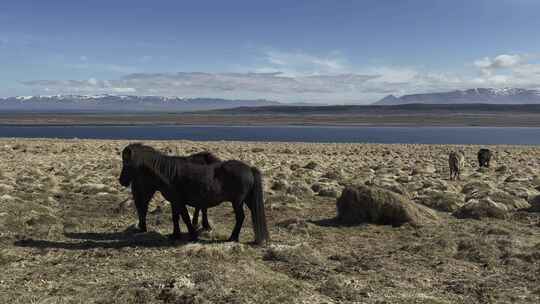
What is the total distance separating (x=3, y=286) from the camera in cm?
720

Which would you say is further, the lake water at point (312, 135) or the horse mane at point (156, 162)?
the lake water at point (312, 135)

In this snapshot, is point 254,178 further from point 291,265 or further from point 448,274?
point 448,274

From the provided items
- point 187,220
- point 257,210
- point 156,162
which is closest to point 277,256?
point 257,210

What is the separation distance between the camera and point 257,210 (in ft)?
34.0

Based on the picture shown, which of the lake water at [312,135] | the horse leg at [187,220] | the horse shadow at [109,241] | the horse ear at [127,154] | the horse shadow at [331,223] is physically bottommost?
the lake water at [312,135]

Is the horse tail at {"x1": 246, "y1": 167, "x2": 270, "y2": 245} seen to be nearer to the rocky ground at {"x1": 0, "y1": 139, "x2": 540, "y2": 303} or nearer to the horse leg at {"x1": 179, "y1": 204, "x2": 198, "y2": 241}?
the rocky ground at {"x1": 0, "y1": 139, "x2": 540, "y2": 303}

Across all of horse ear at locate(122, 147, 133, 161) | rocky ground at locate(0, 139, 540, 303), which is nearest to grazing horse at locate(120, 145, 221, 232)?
horse ear at locate(122, 147, 133, 161)

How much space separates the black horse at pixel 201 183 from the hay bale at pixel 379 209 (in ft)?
11.9

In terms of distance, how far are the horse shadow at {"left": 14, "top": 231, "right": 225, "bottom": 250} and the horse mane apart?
1.33 meters

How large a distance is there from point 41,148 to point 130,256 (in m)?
36.9

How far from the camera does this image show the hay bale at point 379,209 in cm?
1256

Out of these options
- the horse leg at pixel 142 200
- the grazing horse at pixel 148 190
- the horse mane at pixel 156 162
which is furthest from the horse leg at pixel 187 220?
the horse leg at pixel 142 200

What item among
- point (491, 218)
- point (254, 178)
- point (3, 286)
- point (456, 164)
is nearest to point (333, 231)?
point (254, 178)

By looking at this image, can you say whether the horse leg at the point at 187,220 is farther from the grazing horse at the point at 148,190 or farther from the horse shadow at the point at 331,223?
the horse shadow at the point at 331,223
